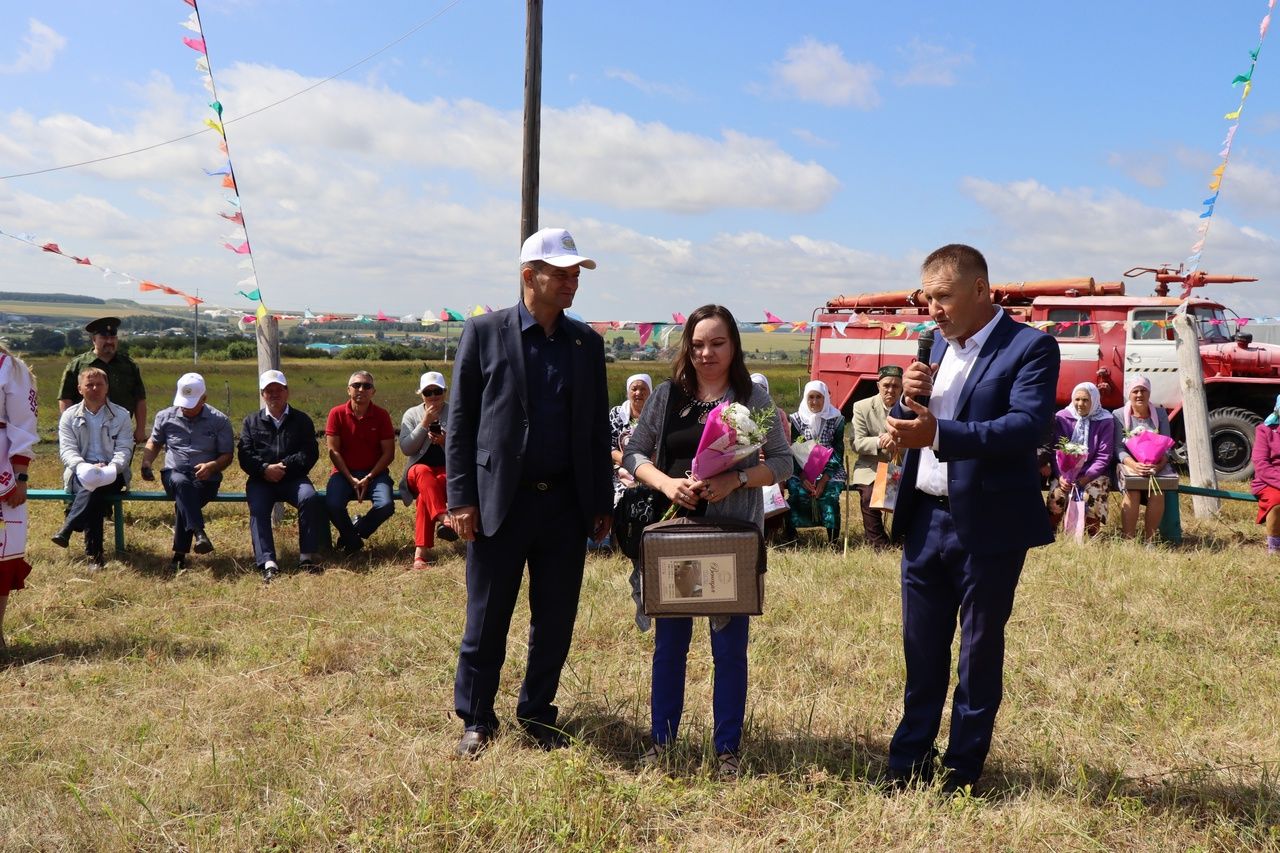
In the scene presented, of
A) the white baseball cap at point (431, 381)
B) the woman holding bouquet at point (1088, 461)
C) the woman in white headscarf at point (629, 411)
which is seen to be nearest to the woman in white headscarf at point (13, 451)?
the white baseball cap at point (431, 381)

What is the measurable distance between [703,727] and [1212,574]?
4.37 m

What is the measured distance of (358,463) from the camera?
7938 millimetres

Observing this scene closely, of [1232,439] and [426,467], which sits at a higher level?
[1232,439]

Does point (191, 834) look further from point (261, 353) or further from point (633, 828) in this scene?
point (261, 353)

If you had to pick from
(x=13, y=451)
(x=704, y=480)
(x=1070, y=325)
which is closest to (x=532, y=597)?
(x=704, y=480)

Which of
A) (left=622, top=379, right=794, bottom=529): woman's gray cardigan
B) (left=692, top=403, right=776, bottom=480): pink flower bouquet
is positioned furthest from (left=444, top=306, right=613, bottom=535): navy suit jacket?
(left=692, top=403, right=776, bottom=480): pink flower bouquet

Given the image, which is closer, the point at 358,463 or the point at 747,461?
the point at 747,461

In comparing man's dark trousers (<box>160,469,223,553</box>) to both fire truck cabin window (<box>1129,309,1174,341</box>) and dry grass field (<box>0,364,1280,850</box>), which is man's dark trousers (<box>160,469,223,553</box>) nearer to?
dry grass field (<box>0,364,1280,850</box>)

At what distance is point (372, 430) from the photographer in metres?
8.00

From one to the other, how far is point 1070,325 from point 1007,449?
11149mm

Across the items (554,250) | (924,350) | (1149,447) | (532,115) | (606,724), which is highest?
(532,115)

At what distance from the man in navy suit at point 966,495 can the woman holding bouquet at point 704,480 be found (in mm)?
555

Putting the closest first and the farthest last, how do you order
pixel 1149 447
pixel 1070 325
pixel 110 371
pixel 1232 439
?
1. pixel 1149 447
2. pixel 110 371
3. pixel 1232 439
4. pixel 1070 325

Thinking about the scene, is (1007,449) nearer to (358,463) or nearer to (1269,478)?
(1269,478)
